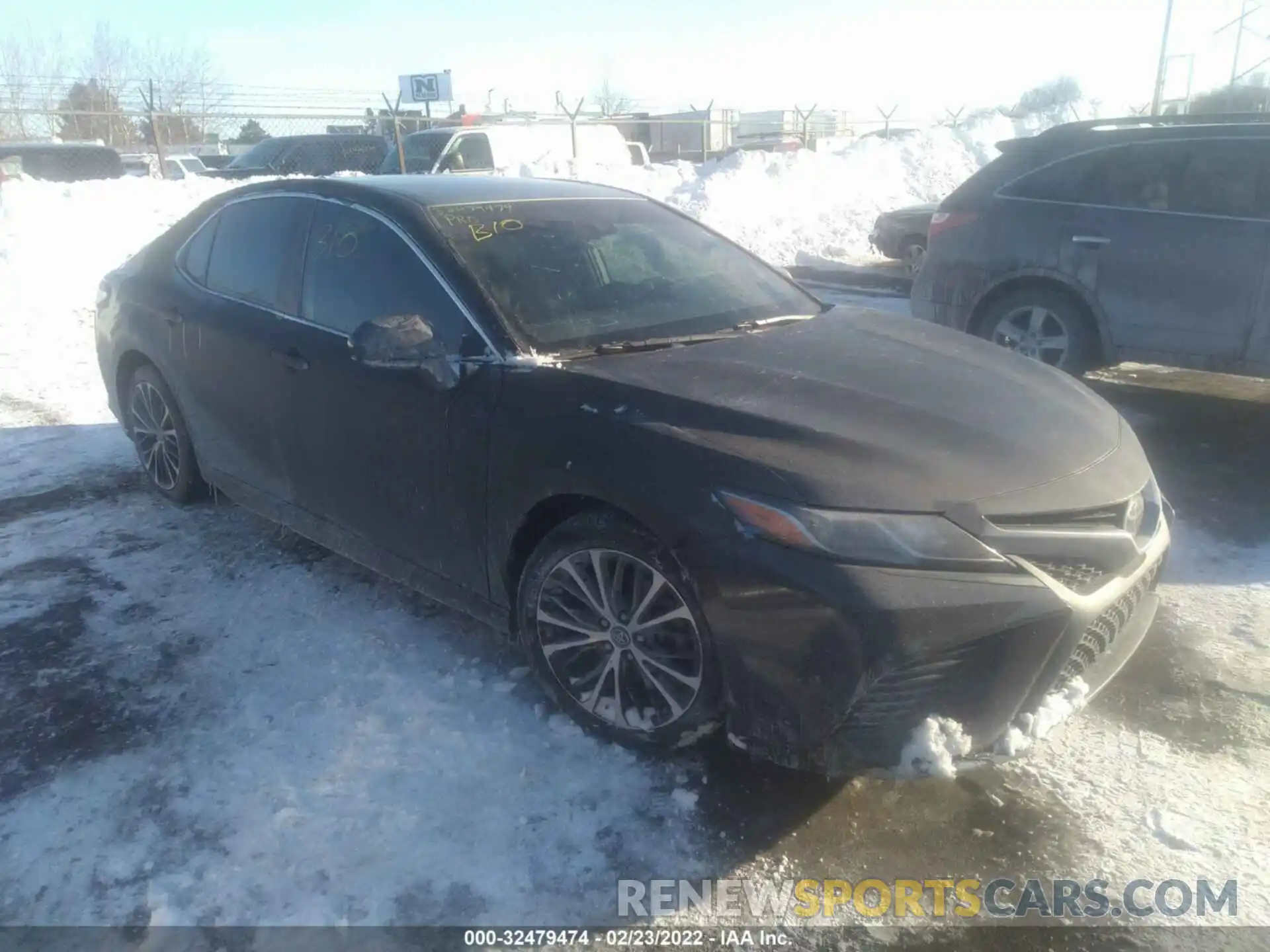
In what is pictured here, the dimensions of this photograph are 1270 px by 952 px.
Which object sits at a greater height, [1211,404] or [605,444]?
[605,444]

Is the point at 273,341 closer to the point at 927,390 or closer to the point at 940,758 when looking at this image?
the point at 927,390

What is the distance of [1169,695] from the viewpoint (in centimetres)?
336

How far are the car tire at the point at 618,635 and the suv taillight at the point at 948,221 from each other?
4.90 meters

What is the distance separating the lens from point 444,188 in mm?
3951

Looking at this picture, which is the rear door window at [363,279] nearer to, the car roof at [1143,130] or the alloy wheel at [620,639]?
the alloy wheel at [620,639]

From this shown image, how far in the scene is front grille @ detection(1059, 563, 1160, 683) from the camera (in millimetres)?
2654

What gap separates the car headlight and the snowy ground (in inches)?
32.2

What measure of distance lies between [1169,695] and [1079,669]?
88 cm

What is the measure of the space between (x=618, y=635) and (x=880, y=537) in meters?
0.86

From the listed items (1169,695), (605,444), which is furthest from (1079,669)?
(605,444)

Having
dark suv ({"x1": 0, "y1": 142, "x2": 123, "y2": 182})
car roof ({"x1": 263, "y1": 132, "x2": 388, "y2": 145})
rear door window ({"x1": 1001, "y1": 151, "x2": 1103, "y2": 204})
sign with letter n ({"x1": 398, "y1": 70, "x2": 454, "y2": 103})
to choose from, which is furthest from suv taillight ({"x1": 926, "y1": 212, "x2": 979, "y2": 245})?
sign with letter n ({"x1": 398, "y1": 70, "x2": 454, "y2": 103})

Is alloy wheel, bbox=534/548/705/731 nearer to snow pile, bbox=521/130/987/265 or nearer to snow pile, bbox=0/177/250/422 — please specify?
snow pile, bbox=0/177/250/422

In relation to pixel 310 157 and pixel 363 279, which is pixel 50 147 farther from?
pixel 363 279

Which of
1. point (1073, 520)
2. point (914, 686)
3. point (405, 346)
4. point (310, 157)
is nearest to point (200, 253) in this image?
point (405, 346)
